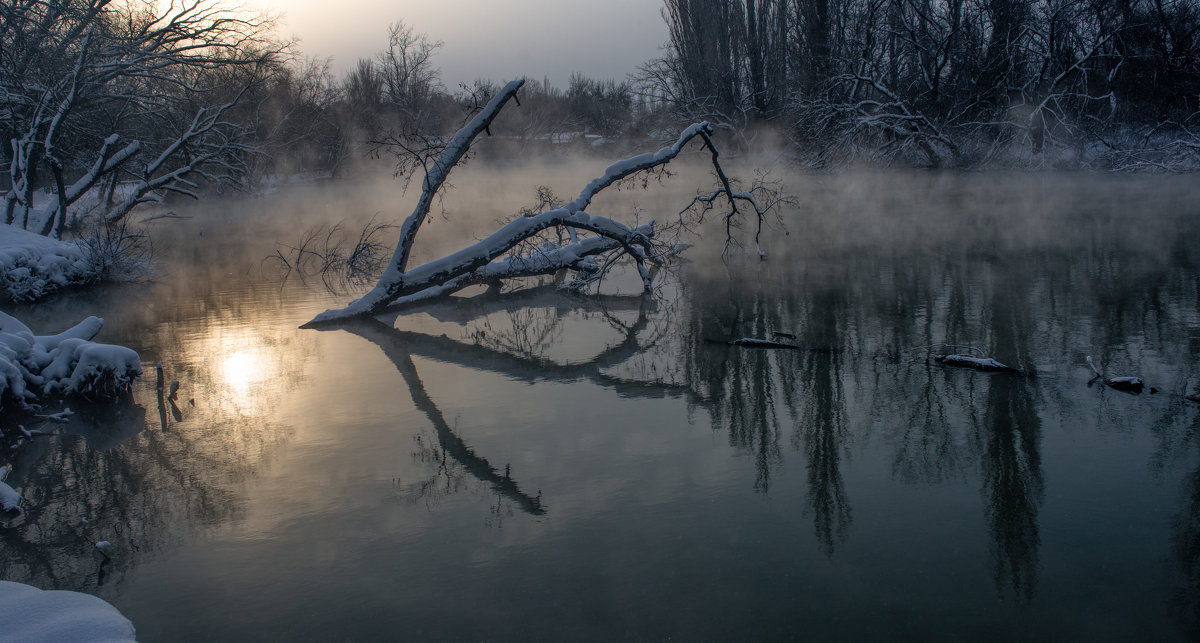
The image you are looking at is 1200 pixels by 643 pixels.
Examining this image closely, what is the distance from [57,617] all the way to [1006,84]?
92.9 ft

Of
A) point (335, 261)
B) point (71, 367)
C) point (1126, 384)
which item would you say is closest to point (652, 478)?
point (1126, 384)

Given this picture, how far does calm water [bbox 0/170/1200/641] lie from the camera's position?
13.1 feet

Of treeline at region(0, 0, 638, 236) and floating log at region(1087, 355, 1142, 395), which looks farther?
treeline at region(0, 0, 638, 236)

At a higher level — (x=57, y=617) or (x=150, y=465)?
(x=150, y=465)

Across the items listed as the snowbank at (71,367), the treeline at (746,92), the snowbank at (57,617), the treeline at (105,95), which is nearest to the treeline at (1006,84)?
the treeline at (746,92)

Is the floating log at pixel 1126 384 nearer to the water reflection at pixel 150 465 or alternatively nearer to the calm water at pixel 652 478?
the calm water at pixel 652 478

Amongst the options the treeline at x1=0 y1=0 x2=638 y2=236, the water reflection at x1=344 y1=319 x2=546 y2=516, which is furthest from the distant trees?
the water reflection at x1=344 y1=319 x2=546 y2=516

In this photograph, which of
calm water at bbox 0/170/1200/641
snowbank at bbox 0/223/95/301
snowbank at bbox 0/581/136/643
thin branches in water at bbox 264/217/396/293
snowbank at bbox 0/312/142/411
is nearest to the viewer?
snowbank at bbox 0/581/136/643

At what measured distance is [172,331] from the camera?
10.8 meters

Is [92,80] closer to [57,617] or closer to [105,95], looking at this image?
[105,95]

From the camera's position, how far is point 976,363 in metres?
7.46

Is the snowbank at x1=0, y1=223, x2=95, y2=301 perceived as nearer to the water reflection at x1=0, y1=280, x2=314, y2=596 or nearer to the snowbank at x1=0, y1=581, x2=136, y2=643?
the water reflection at x1=0, y1=280, x2=314, y2=596

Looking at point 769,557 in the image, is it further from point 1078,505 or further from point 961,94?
point 961,94

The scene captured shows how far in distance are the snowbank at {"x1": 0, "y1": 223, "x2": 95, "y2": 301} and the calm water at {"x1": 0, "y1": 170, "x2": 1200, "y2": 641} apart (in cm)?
477
